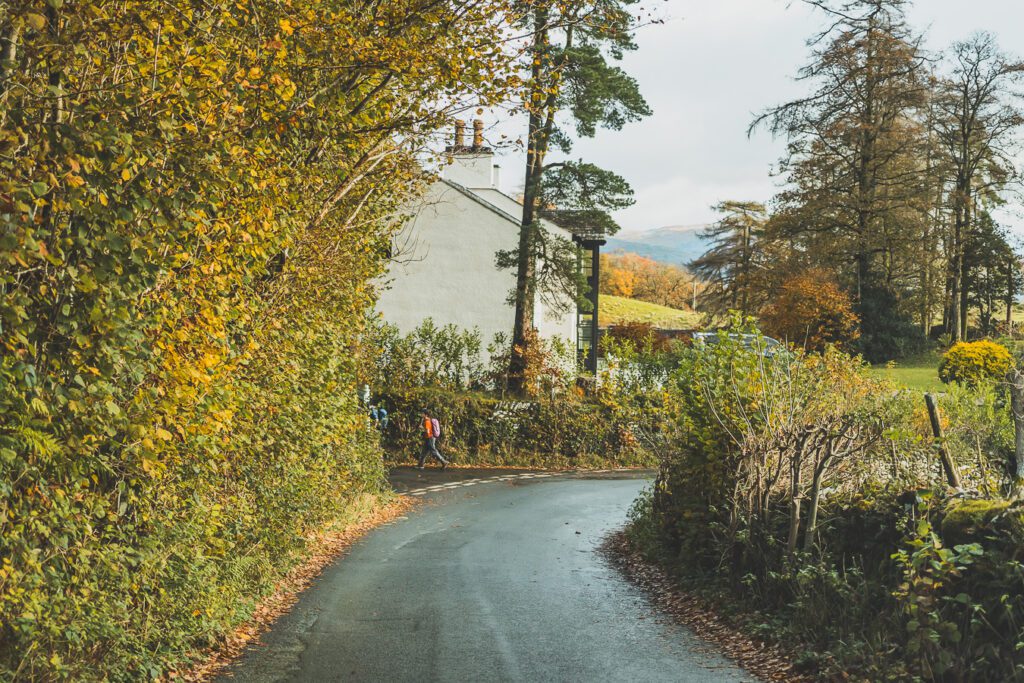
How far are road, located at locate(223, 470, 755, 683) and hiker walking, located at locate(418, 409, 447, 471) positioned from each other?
976 centimetres

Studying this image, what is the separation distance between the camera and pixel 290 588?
1166 cm

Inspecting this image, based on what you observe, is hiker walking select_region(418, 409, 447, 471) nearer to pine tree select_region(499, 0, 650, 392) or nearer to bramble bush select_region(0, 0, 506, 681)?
pine tree select_region(499, 0, 650, 392)

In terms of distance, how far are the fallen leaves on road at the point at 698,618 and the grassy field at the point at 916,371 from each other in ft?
81.9

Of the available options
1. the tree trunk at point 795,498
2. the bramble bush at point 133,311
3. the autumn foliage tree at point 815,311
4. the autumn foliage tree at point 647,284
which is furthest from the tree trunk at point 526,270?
the autumn foliage tree at point 647,284

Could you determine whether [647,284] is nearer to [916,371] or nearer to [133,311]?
[916,371]

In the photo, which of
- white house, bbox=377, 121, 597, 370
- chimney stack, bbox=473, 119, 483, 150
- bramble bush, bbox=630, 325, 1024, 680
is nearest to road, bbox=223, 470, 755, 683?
bramble bush, bbox=630, 325, 1024, 680

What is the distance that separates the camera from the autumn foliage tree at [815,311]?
44.2 meters

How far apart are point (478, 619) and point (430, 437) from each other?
57.5 feet

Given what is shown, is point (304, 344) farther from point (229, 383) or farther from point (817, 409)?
point (817, 409)

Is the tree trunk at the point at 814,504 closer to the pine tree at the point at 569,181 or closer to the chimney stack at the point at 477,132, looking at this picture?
the chimney stack at the point at 477,132

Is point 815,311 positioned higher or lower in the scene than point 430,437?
higher

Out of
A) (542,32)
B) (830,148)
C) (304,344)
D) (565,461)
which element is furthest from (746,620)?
(830,148)

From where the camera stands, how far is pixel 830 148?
48.5 m

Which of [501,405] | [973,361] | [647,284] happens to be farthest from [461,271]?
[647,284]
